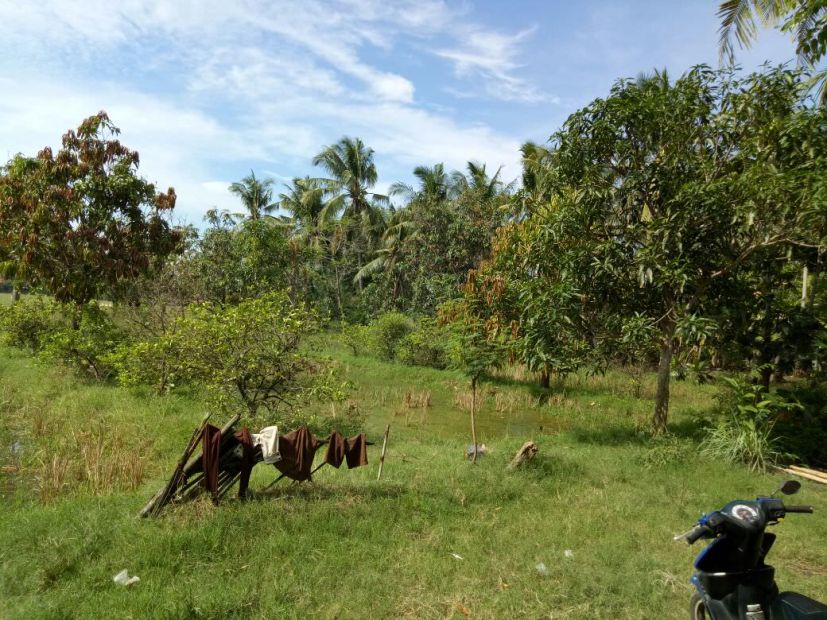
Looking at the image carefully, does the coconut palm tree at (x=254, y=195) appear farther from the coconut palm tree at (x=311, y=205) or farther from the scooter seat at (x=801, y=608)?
the scooter seat at (x=801, y=608)

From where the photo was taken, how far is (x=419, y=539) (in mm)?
4953

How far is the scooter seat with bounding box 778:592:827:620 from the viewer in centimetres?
285

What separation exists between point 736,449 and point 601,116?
5.61 meters

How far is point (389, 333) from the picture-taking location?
20094 millimetres

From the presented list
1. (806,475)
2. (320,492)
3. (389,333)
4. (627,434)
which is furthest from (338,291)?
(806,475)

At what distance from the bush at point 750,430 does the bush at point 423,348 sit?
10989 mm

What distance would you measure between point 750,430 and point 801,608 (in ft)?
18.9

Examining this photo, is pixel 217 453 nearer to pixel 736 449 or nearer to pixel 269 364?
pixel 269 364

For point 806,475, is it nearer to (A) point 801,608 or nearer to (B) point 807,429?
(B) point 807,429

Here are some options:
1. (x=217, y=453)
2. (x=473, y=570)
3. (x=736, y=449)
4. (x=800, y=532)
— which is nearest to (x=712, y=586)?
(x=473, y=570)

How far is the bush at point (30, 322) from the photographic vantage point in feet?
47.7

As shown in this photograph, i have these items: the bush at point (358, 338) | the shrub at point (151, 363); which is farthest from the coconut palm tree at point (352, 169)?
the shrub at point (151, 363)

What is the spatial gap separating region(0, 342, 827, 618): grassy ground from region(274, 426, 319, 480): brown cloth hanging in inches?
13.6

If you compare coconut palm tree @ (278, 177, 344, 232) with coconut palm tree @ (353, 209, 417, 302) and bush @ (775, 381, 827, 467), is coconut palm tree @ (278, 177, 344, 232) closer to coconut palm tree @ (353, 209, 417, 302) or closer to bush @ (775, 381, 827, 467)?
coconut palm tree @ (353, 209, 417, 302)
